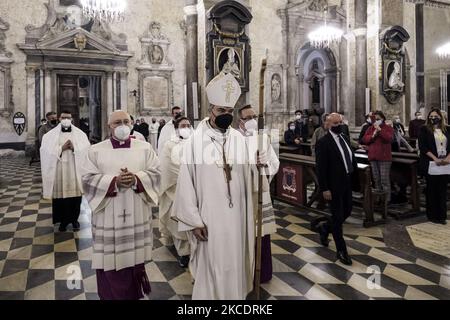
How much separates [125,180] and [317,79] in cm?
1890

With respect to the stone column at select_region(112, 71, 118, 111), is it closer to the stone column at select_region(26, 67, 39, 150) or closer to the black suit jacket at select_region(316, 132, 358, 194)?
the stone column at select_region(26, 67, 39, 150)

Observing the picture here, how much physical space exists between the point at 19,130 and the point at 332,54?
50.0 ft

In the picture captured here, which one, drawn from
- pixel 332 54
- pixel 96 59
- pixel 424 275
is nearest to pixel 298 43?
pixel 332 54

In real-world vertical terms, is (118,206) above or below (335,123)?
below

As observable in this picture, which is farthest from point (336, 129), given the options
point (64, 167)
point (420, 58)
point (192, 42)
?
point (420, 58)

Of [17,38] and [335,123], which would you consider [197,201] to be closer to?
[335,123]

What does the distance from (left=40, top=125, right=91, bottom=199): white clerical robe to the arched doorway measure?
15.2 m

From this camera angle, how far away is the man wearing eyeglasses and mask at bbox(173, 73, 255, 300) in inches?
114

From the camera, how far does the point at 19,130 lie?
568 inches

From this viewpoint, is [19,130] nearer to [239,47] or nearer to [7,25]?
[7,25]

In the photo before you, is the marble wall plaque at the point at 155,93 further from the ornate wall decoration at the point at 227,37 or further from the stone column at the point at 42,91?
the ornate wall decoration at the point at 227,37

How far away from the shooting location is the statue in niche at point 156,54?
641 inches

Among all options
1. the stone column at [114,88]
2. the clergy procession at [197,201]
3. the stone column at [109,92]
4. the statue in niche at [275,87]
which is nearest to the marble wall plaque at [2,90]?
the stone column at [109,92]

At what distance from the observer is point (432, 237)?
211 inches
